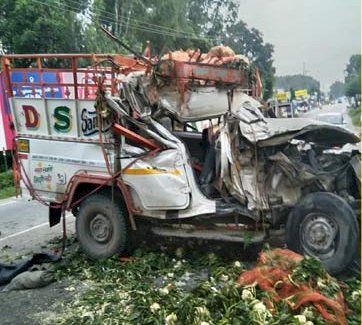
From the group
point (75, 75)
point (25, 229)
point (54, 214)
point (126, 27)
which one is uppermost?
point (126, 27)

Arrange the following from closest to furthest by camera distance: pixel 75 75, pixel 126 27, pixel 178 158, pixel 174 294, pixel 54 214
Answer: pixel 174 294 < pixel 178 158 < pixel 75 75 < pixel 54 214 < pixel 126 27

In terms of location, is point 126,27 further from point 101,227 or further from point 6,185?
point 101,227

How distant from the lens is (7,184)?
1592cm

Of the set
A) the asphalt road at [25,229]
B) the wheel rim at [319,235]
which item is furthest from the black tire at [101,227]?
the wheel rim at [319,235]

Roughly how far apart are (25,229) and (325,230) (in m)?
5.66

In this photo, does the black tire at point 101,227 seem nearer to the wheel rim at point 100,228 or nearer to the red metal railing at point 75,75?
the wheel rim at point 100,228

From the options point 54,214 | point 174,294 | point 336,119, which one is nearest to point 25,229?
point 54,214

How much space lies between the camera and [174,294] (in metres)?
4.62

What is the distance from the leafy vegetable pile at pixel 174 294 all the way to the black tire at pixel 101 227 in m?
0.19

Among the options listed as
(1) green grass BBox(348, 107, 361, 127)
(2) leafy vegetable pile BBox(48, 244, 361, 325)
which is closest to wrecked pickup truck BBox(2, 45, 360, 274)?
(2) leafy vegetable pile BBox(48, 244, 361, 325)

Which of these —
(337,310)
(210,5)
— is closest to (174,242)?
(337,310)

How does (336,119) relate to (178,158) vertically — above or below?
above

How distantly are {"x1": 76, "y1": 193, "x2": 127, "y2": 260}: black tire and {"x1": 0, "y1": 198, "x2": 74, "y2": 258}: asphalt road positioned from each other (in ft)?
3.68

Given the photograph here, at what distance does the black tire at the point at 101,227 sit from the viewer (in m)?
6.49
